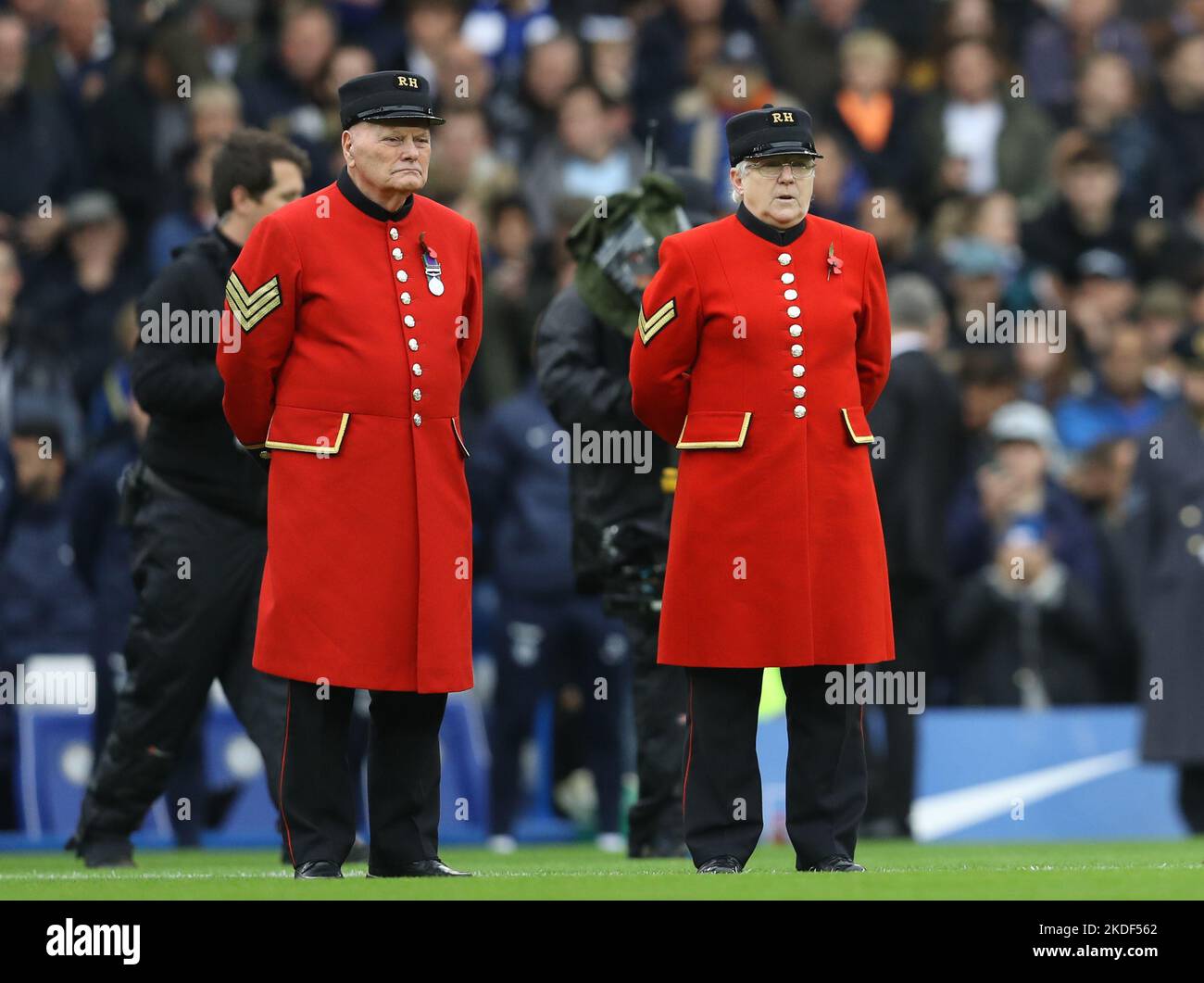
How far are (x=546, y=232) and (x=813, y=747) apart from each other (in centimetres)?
848

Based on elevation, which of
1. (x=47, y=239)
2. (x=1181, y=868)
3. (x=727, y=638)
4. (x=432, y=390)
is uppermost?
(x=47, y=239)

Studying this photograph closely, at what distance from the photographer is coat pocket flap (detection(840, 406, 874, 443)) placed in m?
8.41

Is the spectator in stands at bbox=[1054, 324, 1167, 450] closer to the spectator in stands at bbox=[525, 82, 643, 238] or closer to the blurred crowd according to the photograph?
the blurred crowd

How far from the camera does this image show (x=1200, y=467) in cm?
1342

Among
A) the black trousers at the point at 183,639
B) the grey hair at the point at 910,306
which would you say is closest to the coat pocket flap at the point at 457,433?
the black trousers at the point at 183,639

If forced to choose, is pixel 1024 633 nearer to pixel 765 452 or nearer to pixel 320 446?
pixel 765 452

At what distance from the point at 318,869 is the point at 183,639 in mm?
2147

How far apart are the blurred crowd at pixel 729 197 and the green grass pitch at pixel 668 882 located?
327cm

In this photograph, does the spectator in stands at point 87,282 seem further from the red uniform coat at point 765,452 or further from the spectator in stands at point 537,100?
the red uniform coat at point 765,452

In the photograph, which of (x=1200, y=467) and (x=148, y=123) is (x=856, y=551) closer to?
(x=1200, y=467)

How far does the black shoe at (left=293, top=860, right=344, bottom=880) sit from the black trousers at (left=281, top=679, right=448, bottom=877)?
0.8 inches

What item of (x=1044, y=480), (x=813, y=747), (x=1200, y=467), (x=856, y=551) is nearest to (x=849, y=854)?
(x=813, y=747)

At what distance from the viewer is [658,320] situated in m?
8.44

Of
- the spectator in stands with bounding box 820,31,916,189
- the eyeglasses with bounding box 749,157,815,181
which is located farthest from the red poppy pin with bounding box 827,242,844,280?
the spectator in stands with bounding box 820,31,916,189
